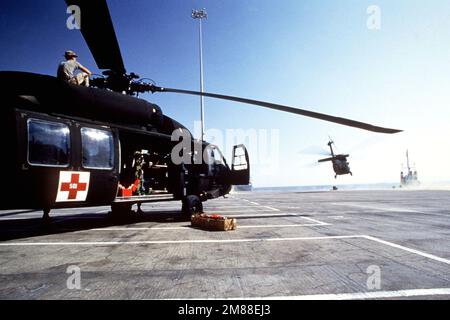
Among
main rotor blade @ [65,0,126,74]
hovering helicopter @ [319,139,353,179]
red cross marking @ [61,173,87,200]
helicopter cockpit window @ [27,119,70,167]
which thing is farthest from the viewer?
hovering helicopter @ [319,139,353,179]

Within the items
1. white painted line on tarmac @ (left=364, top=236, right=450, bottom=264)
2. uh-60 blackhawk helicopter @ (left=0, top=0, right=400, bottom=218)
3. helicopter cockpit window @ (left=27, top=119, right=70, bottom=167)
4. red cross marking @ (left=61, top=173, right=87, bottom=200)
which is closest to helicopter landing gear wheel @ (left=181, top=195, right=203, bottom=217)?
uh-60 blackhawk helicopter @ (left=0, top=0, right=400, bottom=218)

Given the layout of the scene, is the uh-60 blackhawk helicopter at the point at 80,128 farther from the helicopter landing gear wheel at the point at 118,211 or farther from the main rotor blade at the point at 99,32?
the helicopter landing gear wheel at the point at 118,211

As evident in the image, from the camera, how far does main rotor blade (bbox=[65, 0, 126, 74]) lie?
4.46m

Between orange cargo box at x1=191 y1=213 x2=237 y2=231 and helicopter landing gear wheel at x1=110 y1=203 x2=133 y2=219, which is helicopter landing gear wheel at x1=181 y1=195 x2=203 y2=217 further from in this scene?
helicopter landing gear wheel at x1=110 y1=203 x2=133 y2=219

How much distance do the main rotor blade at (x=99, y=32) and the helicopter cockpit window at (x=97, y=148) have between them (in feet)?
5.69

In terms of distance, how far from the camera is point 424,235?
6.67 meters

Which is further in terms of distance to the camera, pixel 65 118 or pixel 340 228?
pixel 340 228

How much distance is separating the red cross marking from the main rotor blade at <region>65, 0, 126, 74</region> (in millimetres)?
2860

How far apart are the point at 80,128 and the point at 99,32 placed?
96.5 inches

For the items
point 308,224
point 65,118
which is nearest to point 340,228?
point 308,224

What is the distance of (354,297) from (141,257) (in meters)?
3.51

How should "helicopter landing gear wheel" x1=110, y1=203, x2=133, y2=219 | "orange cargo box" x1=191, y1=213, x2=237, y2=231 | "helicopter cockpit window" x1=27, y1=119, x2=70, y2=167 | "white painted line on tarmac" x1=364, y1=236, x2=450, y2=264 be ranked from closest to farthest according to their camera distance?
"white painted line on tarmac" x1=364, y1=236, x2=450, y2=264
"helicopter cockpit window" x1=27, y1=119, x2=70, y2=167
"orange cargo box" x1=191, y1=213, x2=237, y2=231
"helicopter landing gear wheel" x1=110, y1=203, x2=133, y2=219

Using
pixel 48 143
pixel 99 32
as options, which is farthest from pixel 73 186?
pixel 99 32
